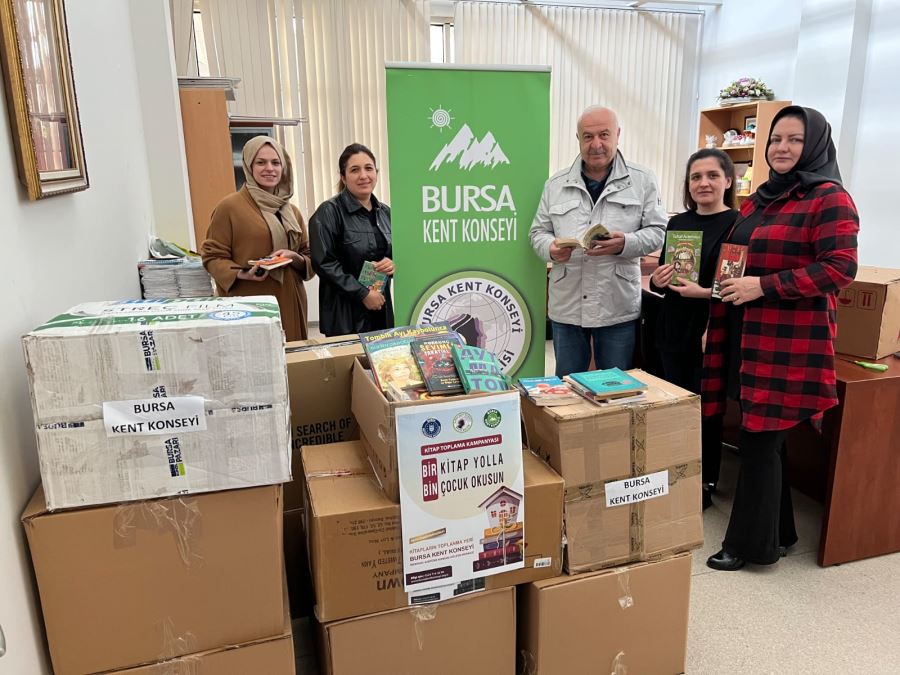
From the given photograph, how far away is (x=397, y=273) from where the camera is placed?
2.43 metres

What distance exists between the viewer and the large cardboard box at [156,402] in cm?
108

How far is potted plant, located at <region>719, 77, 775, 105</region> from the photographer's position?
5.73m

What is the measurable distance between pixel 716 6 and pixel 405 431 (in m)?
6.86

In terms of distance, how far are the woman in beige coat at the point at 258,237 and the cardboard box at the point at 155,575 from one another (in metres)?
1.58

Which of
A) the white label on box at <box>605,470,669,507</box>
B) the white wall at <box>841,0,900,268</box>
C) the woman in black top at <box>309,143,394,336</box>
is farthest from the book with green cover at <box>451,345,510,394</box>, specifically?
the white wall at <box>841,0,900,268</box>

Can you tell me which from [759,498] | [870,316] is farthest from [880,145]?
[759,498]

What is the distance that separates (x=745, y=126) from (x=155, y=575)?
6453 mm

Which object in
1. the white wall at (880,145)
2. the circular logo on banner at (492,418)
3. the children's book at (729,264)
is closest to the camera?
the circular logo on banner at (492,418)

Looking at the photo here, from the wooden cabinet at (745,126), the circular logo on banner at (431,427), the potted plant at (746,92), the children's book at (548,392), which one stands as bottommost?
the children's book at (548,392)

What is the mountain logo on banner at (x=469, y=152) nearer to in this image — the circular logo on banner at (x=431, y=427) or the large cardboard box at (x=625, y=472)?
the large cardboard box at (x=625, y=472)

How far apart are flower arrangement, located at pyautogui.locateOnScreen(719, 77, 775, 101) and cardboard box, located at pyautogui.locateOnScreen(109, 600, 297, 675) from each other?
6.15 metres

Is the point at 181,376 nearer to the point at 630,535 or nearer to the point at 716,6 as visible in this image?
the point at 630,535

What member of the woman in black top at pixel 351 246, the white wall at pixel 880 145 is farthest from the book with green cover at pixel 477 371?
the white wall at pixel 880 145

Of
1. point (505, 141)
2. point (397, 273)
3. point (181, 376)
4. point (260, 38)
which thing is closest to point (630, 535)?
point (181, 376)
